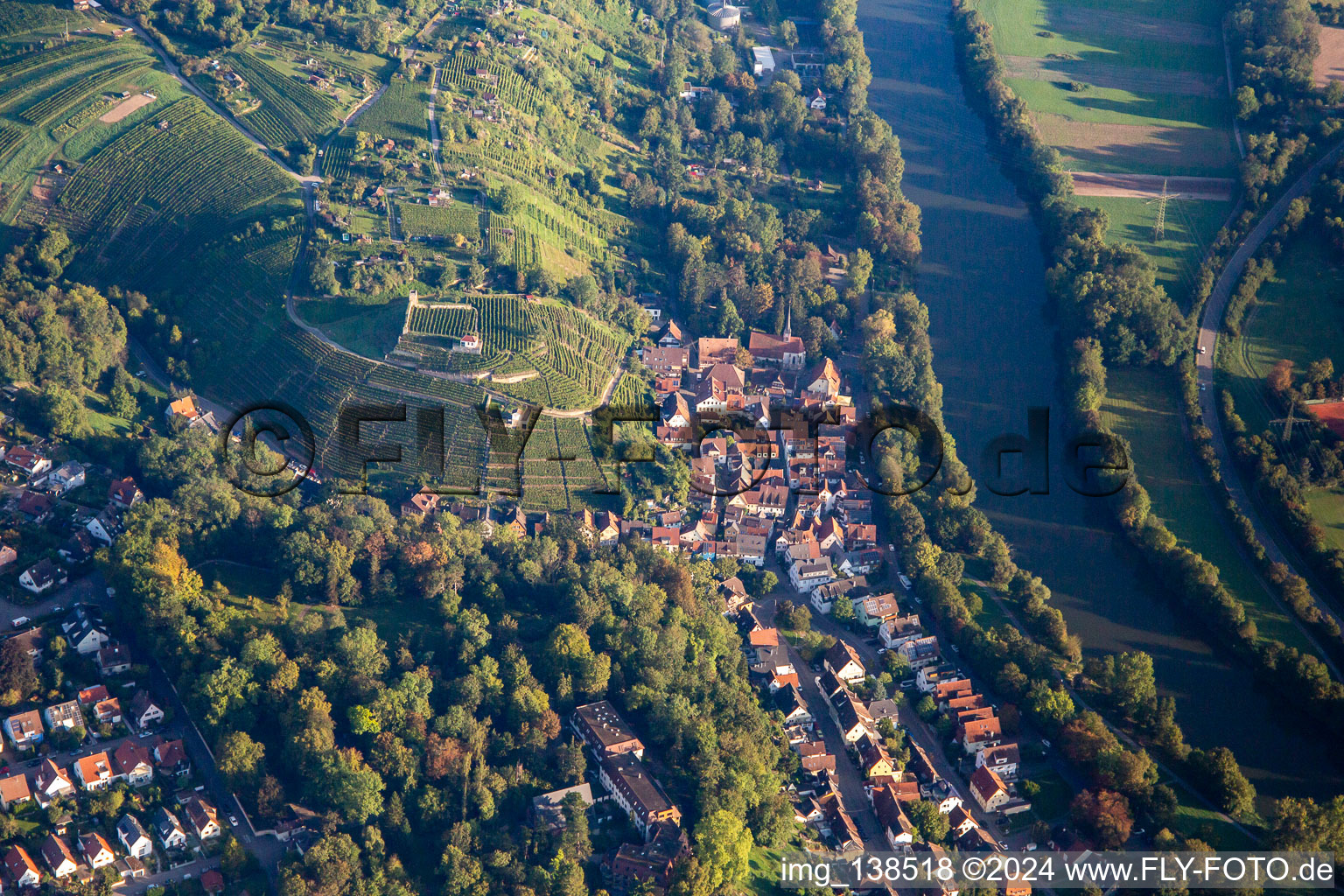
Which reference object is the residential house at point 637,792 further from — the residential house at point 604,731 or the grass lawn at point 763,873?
the grass lawn at point 763,873

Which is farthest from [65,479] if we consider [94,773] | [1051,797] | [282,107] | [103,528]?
[1051,797]

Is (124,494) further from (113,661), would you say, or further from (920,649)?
(920,649)

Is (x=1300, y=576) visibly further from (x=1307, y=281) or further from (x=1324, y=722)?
(x=1307, y=281)

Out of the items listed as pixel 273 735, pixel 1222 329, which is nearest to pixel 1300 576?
pixel 1222 329

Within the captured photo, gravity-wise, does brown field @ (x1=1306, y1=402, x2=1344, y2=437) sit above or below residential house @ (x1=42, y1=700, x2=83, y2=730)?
above

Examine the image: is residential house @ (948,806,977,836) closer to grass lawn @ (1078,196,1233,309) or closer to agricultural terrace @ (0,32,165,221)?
grass lawn @ (1078,196,1233,309)

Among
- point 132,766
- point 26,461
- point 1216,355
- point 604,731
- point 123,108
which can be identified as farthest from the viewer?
point 123,108

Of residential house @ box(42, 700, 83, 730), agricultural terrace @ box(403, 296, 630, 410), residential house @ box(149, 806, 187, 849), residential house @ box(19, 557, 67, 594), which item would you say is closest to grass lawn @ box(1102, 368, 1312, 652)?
agricultural terrace @ box(403, 296, 630, 410)
